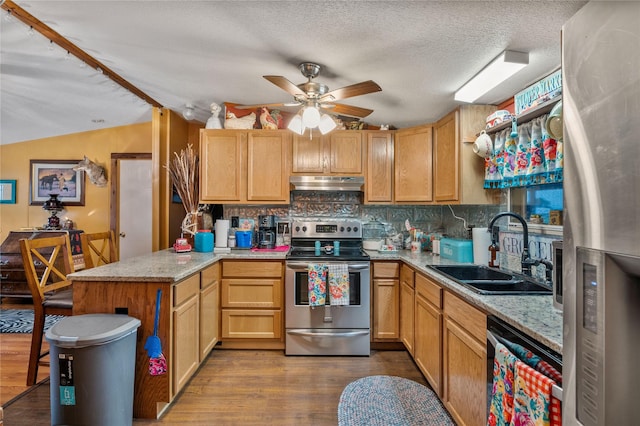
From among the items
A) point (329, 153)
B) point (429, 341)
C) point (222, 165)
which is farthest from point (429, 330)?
point (222, 165)

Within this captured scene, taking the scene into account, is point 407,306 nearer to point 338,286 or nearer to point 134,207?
point 338,286

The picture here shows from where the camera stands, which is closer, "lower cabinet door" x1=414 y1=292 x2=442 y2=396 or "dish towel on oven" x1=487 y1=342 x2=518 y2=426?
"dish towel on oven" x1=487 y1=342 x2=518 y2=426

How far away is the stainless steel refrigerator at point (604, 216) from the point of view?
20.1 inches

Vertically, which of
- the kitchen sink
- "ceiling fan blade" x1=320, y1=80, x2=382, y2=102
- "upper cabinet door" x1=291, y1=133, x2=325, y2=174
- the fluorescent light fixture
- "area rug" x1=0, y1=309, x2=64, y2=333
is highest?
the fluorescent light fixture

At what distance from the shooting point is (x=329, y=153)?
3203 mm

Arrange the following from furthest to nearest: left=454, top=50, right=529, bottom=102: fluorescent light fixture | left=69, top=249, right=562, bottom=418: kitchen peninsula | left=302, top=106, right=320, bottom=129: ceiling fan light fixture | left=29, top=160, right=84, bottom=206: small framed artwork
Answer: left=29, top=160, right=84, bottom=206: small framed artwork, left=302, top=106, right=320, bottom=129: ceiling fan light fixture, left=454, top=50, right=529, bottom=102: fluorescent light fixture, left=69, top=249, right=562, bottom=418: kitchen peninsula

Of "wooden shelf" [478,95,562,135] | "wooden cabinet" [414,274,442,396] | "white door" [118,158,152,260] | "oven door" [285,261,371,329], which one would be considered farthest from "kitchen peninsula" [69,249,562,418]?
"white door" [118,158,152,260]

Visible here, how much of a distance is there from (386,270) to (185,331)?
1737 mm

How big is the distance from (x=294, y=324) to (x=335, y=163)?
1644 mm

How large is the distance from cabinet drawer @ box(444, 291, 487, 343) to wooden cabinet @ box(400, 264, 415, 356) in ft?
2.13

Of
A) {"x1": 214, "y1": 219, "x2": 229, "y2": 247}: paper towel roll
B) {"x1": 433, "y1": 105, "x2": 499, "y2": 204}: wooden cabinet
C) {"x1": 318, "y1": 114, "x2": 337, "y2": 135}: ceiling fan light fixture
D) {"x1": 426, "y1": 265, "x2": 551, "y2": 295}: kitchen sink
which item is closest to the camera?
{"x1": 426, "y1": 265, "x2": 551, "y2": 295}: kitchen sink

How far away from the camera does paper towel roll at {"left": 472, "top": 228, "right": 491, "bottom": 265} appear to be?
241 cm

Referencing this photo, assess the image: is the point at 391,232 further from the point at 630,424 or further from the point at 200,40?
the point at 630,424

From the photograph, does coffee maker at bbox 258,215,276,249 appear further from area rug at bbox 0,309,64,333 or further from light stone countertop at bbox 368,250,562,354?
area rug at bbox 0,309,64,333
